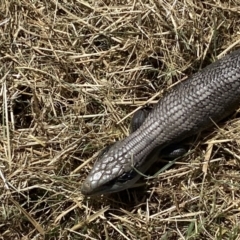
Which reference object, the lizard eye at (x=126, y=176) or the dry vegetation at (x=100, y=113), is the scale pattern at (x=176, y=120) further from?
the dry vegetation at (x=100, y=113)

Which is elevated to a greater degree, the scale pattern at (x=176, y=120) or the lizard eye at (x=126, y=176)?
the scale pattern at (x=176, y=120)

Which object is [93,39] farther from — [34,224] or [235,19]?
[34,224]

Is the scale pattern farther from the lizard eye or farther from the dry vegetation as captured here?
the dry vegetation

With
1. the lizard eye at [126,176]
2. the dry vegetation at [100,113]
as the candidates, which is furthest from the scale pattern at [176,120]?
the dry vegetation at [100,113]

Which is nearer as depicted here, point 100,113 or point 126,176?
point 126,176

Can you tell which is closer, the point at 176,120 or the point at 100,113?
the point at 176,120

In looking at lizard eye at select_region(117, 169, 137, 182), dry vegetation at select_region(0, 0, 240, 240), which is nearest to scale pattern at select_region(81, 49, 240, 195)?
lizard eye at select_region(117, 169, 137, 182)

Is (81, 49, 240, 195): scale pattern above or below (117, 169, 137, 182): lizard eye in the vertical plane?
above

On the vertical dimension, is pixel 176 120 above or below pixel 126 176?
above

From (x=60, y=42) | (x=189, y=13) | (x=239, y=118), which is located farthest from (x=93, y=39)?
(x=239, y=118)

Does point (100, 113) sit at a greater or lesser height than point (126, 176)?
greater
